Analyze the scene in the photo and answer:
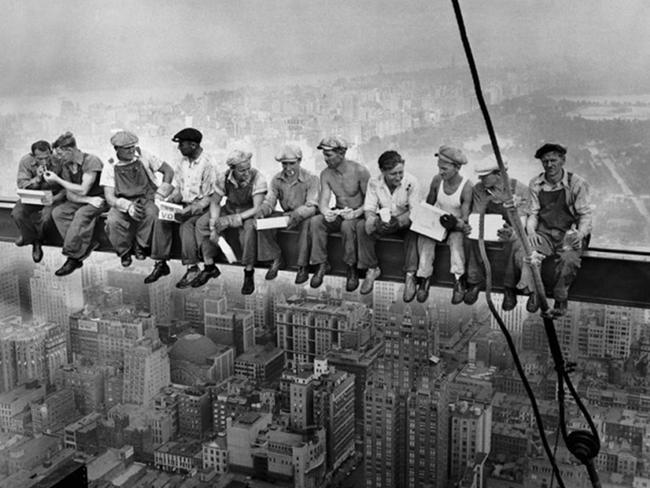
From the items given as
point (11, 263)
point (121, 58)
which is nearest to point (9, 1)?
point (121, 58)

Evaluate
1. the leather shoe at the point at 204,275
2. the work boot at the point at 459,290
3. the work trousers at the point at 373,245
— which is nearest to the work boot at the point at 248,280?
the leather shoe at the point at 204,275

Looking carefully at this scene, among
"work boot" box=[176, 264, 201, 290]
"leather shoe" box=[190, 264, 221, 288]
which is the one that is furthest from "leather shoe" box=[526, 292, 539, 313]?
Answer: "work boot" box=[176, 264, 201, 290]

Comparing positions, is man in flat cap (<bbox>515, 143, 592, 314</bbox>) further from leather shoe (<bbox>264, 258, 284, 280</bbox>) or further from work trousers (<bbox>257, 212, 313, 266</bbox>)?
leather shoe (<bbox>264, 258, 284, 280</bbox>)

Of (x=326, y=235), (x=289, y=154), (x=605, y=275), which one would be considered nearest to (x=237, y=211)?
(x=289, y=154)

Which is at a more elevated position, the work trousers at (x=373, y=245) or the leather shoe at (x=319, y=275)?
the work trousers at (x=373, y=245)

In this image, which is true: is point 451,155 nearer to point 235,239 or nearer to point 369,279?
point 369,279

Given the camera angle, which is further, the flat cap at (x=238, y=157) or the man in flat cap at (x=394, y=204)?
the flat cap at (x=238, y=157)

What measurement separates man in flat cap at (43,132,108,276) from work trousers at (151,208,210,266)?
0.57m

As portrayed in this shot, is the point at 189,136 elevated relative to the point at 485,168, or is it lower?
elevated

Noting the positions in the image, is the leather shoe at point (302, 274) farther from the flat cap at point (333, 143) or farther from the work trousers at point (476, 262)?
the work trousers at point (476, 262)

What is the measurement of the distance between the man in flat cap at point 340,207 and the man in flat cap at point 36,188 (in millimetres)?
Answer: 2354

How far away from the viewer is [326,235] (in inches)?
223

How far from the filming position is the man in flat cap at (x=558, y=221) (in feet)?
16.5

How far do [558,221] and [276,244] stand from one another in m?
1.99
